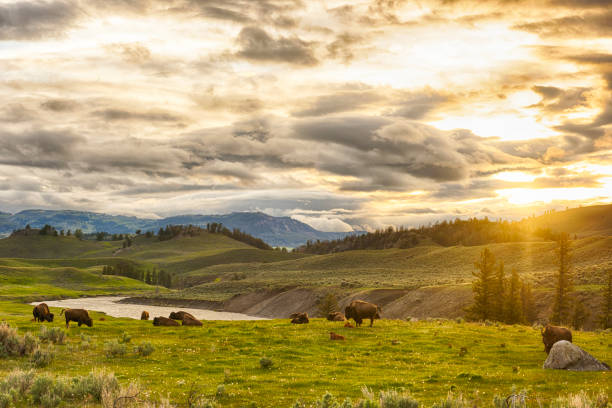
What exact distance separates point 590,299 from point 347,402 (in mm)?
75469

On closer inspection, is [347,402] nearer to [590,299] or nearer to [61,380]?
[61,380]

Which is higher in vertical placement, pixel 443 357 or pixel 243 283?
pixel 443 357

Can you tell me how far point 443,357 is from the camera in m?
24.6

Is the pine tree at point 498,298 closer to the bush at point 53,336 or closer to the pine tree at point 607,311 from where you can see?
the pine tree at point 607,311

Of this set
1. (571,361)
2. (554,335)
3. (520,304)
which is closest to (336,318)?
(554,335)

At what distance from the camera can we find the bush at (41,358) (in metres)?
22.3

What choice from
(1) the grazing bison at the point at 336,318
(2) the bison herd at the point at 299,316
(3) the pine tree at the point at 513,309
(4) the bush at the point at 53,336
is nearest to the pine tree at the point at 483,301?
(3) the pine tree at the point at 513,309

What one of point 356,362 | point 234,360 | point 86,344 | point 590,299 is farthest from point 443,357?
point 590,299

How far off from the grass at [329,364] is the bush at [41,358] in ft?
1.63

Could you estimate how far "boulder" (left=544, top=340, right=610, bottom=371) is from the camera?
2027 cm

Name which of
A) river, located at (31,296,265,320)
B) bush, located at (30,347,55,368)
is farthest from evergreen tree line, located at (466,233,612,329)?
river, located at (31,296,265,320)

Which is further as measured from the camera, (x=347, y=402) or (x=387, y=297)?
(x=387, y=297)

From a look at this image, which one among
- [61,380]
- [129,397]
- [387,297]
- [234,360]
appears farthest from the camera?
[387,297]

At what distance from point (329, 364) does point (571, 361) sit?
11220 mm
